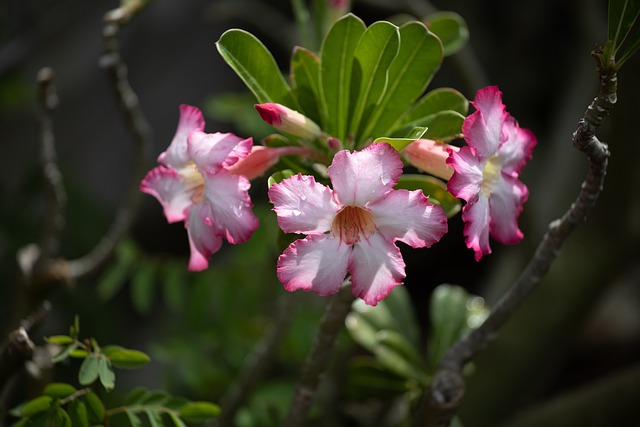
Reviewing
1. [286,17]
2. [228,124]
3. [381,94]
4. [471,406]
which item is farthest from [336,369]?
[286,17]

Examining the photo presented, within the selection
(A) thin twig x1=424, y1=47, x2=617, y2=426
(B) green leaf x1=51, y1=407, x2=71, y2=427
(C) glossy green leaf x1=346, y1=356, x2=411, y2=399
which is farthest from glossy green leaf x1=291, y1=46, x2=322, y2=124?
(C) glossy green leaf x1=346, y1=356, x2=411, y2=399

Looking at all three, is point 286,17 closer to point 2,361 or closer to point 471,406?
point 471,406

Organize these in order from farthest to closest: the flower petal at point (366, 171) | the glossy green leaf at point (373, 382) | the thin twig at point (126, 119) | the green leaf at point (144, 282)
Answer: the green leaf at point (144, 282)
the glossy green leaf at point (373, 382)
the thin twig at point (126, 119)
the flower petal at point (366, 171)

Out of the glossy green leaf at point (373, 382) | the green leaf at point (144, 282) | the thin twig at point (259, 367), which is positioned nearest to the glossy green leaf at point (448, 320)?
the glossy green leaf at point (373, 382)

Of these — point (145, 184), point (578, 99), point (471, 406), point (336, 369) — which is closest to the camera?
point (145, 184)

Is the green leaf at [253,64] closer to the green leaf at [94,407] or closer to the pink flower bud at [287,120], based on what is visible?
the pink flower bud at [287,120]

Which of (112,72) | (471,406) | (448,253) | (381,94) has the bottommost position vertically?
(448,253)

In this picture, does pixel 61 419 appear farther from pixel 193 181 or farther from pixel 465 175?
pixel 465 175
